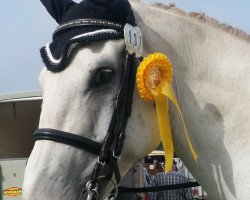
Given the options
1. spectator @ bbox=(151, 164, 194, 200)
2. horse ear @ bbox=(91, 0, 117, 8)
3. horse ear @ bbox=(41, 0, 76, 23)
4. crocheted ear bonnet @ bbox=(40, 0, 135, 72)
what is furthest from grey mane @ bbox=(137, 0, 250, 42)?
spectator @ bbox=(151, 164, 194, 200)

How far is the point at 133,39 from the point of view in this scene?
9.83 ft

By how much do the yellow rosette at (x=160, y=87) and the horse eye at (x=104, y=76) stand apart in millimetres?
206

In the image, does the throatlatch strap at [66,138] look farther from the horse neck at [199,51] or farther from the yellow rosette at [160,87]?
the horse neck at [199,51]

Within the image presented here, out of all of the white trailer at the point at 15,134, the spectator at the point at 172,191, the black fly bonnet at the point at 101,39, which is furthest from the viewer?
the white trailer at the point at 15,134

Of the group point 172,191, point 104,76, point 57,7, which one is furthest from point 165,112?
point 172,191

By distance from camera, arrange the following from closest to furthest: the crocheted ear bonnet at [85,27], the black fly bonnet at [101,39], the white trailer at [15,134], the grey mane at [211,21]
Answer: the black fly bonnet at [101,39] → the crocheted ear bonnet at [85,27] → the grey mane at [211,21] → the white trailer at [15,134]

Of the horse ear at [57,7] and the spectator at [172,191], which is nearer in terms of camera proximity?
the horse ear at [57,7]

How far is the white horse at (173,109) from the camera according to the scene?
2.79m

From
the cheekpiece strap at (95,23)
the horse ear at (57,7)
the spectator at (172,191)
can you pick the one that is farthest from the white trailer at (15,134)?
the cheekpiece strap at (95,23)

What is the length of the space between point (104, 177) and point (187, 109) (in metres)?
0.72

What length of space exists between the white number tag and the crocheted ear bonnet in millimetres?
62

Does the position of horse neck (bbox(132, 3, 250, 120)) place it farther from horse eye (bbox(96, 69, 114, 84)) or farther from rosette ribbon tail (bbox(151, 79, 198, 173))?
horse eye (bbox(96, 69, 114, 84))

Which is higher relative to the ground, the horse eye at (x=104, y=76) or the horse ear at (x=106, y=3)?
the horse ear at (x=106, y=3)

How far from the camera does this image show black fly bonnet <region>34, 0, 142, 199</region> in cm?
284
